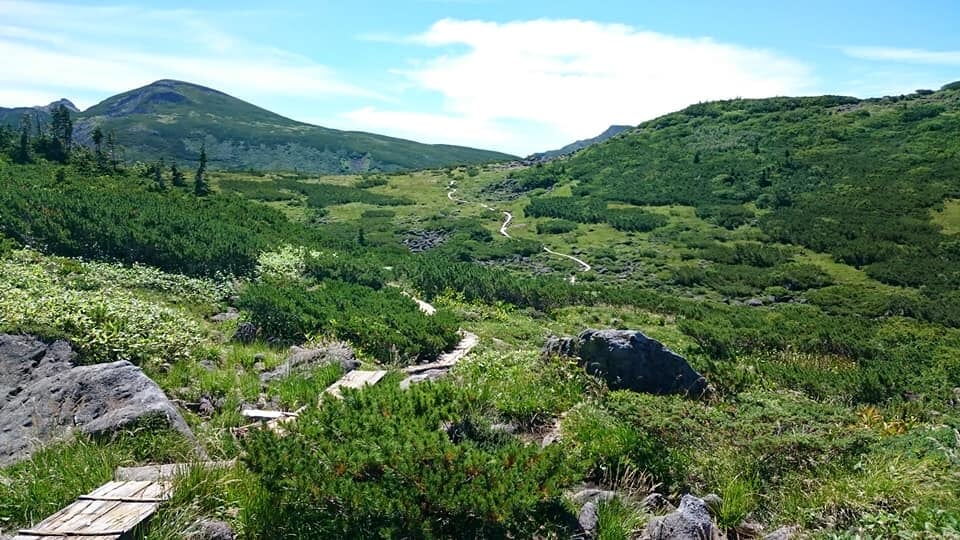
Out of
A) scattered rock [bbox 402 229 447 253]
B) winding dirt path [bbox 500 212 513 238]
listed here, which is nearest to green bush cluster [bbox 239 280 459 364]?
scattered rock [bbox 402 229 447 253]

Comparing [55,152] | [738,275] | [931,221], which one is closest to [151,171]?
[55,152]

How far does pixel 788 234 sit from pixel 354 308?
37.9m

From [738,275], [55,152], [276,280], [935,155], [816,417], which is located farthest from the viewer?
[935,155]

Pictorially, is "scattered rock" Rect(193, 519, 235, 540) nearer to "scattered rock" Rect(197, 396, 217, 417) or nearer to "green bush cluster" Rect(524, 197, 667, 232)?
"scattered rock" Rect(197, 396, 217, 417)

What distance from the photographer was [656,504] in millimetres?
6988

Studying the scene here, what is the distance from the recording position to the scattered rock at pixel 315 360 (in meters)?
11.8

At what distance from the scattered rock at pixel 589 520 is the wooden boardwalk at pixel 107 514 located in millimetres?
3838

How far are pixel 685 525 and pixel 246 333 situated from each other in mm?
12792

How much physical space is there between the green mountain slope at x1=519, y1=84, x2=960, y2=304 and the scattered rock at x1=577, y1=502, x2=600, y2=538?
3553 cm

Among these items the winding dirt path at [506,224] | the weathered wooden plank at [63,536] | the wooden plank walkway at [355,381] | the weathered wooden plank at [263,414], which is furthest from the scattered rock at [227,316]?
the weathered wooden plank at [63,536]

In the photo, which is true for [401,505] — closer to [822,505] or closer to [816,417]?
[822,505]

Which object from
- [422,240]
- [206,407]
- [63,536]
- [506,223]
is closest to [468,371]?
[206,407]

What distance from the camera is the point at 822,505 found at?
20.4ft

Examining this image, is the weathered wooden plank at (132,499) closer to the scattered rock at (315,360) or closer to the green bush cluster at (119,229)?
the scattered rock at (315,360)
